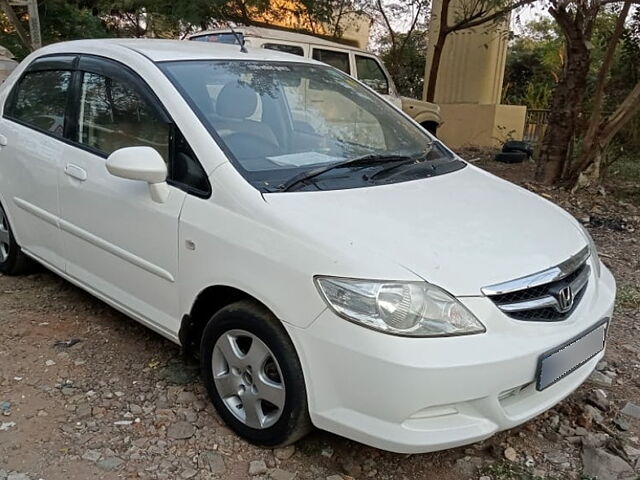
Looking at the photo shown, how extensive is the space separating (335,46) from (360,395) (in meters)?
7.34

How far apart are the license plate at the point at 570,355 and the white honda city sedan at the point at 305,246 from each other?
0.01m

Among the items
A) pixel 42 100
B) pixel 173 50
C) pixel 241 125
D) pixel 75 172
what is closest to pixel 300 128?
pixel 241 125

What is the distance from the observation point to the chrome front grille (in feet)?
6.94

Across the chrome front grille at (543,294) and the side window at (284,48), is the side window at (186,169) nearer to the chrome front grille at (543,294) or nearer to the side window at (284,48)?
the chrome front grille at (543,294)

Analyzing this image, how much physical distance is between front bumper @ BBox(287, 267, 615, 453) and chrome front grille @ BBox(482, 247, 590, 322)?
4 cm

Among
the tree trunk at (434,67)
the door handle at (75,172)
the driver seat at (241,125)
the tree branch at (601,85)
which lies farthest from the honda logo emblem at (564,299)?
the tree trunk at (434,67)

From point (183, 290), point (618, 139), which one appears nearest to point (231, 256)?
point (183, 290)

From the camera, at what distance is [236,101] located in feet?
9.53

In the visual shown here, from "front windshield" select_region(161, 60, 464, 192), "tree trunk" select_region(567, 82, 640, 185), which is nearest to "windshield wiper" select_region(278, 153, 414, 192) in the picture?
"front windshield" select_region(161, 60, 464, 192)

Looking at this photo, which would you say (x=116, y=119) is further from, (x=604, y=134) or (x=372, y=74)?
(x=372, y=74)

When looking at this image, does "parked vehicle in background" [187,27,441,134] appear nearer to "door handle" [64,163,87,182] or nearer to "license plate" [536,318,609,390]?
"door handle" [64,163,87,182]

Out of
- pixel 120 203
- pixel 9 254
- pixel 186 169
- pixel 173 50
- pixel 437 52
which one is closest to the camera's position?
pixel 186 169

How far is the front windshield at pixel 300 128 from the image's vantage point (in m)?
2.63

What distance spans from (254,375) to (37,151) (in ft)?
6.77
